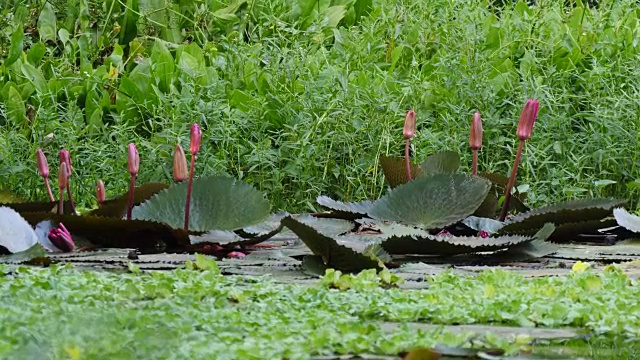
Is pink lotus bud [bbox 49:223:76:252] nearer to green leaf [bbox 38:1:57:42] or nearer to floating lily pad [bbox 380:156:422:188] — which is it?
floating lily pad [bbox 380:156:422:188]

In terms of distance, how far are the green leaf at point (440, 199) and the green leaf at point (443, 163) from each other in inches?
15.5

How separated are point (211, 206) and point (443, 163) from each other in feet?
2.76

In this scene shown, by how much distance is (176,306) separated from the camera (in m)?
1.70

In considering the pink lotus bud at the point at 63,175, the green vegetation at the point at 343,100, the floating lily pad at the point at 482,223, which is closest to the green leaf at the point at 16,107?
the green vegetation at the point at 343,100

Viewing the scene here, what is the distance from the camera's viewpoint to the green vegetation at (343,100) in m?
4.50

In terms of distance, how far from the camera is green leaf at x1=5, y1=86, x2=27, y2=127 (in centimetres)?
504

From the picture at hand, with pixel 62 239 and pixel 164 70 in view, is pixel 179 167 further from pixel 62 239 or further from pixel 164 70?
pixel 164 70

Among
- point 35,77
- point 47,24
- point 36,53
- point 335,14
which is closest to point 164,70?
point 35,77

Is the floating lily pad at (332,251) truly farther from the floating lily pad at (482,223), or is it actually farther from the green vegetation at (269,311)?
the floating lily pad at (482,223)

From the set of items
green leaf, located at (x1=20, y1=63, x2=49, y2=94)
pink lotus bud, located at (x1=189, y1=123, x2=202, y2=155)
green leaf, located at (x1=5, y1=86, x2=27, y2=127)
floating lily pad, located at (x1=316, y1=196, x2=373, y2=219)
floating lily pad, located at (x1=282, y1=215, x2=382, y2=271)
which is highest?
green leaf, located at (x1=20, y1=63, x2=49, y2=94)

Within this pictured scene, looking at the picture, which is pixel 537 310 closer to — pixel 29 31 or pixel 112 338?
pixel 112 338

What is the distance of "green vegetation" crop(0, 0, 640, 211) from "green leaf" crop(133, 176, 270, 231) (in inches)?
52.4

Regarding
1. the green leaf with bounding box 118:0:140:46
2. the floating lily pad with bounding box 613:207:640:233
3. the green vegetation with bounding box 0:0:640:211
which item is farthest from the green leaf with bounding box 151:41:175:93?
the floating lily pad with bounding box 613:207:640:233

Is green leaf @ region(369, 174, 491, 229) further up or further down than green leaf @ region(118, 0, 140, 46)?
further down
